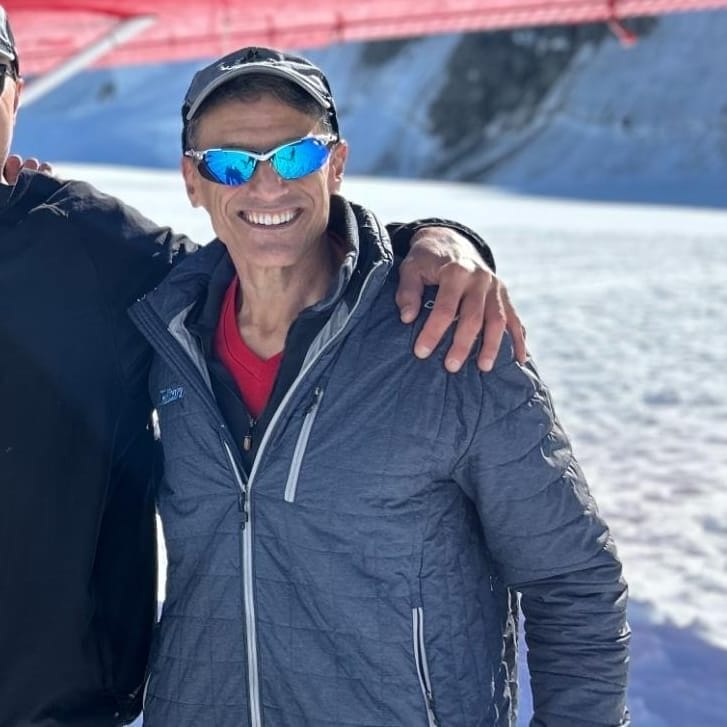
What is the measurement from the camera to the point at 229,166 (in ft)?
5.36

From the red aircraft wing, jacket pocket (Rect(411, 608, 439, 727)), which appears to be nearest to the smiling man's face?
jacket pocket (Rect(411, 608, 439, 727))

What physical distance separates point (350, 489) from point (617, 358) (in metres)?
5.10

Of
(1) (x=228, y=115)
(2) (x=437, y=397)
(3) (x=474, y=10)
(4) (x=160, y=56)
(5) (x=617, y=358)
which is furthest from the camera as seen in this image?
(4) (x=160, y=56)

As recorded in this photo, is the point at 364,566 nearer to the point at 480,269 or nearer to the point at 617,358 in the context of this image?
the point at 480,269

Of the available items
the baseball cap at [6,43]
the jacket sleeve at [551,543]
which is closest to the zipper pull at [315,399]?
the jacket sleeve at [551,543]

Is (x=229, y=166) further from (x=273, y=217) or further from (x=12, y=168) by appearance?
(x=12, y=168)

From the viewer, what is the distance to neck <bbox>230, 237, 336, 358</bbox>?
1659mm

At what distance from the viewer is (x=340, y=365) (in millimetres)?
1496

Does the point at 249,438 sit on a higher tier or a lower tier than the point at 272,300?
lower

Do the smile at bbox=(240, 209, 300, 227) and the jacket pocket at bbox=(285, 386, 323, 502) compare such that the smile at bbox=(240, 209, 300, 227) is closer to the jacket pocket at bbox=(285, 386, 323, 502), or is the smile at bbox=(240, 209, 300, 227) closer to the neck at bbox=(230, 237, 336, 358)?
the neck at bbox=(230, 237, 336, 358)

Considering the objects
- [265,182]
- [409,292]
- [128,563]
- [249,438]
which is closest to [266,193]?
[265,182]

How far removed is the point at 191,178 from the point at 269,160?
7.7 inches

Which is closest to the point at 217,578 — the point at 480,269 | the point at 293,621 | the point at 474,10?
the point at 293,621

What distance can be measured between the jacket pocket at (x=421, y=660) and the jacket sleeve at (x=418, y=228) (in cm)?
63
